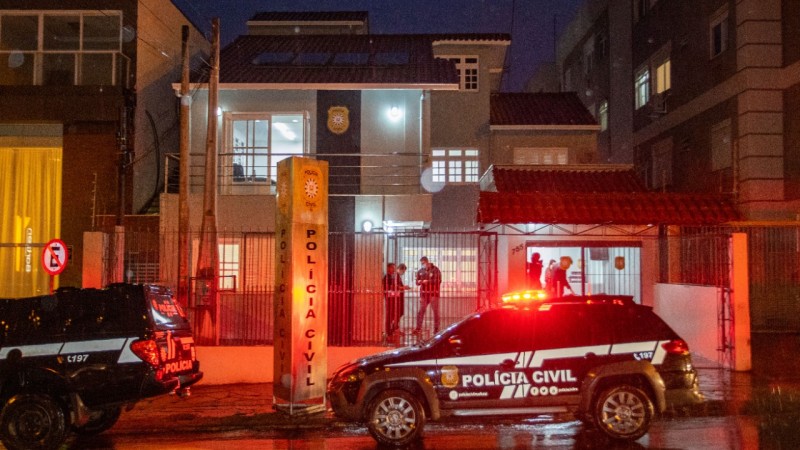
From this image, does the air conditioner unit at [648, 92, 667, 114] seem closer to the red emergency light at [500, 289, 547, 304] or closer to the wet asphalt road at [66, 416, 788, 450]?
the wet asphalt road at [66, 416, 788, 450]

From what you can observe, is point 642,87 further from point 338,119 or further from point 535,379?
point 535,379

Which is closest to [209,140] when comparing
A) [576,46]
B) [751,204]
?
Result: [751,204]

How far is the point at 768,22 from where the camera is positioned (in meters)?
17.6

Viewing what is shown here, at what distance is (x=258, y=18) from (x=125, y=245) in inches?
578

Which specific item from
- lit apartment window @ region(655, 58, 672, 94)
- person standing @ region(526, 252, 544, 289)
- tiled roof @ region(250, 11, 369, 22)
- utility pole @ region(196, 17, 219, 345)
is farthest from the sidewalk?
tiled roof @ region(250, 11, 369, 22)

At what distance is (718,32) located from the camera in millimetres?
19516

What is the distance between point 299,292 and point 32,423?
3701 mm

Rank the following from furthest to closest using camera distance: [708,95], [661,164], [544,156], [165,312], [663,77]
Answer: [661,164]
[663,77]
[544,156]
[708,95]
[165,312]

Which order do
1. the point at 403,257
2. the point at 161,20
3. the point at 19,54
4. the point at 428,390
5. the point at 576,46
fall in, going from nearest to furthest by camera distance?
the point at 428,390 < the point at 403,257 < the point at 19,54 < the point at 161,20 < the point at 576,46

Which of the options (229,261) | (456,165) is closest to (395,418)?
(229,261)

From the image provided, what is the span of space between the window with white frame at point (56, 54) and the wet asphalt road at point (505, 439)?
12.3 meters

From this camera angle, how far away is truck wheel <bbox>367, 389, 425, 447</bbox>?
8.24 m

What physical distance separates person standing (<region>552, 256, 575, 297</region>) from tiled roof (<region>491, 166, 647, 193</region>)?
125 inches

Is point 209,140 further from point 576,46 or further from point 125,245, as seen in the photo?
point 576,46
